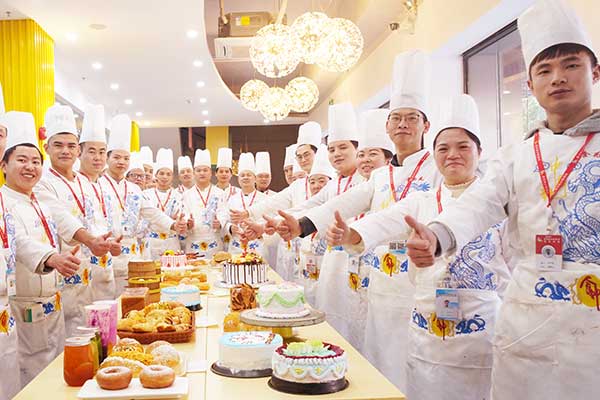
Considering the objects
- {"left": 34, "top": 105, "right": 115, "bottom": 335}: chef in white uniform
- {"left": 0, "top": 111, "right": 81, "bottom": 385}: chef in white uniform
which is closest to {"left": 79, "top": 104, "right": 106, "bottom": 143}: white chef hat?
{"left": 34, "top": 105, "right": 115, "bottom": 335}: chef in white uniform

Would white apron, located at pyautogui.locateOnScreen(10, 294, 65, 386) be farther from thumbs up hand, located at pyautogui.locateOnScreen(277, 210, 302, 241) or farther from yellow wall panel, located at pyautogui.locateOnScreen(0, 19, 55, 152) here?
yellow wall panel, located at pyautogui.locateOnScreen(0, 19, 55, 152)

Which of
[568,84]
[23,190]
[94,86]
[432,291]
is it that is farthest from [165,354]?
[94,86]

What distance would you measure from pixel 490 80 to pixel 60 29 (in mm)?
5554

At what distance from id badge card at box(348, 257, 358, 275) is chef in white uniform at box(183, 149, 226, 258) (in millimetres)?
3569

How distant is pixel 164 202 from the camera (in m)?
8.82

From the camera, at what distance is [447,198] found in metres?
2.70

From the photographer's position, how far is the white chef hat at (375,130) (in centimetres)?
422

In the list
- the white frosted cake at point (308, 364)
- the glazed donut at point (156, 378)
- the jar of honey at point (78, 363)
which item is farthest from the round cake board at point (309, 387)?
the jar of honey at point (78, 363)

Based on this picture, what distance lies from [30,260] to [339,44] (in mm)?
3266

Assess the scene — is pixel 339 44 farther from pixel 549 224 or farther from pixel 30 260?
pixel 549 224

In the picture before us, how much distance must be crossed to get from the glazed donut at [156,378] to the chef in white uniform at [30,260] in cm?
160

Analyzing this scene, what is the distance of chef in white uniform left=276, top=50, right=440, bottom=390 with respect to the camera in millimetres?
3061

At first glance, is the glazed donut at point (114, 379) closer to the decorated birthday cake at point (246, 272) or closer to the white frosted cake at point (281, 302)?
the white frosted cake at point (281, 302)

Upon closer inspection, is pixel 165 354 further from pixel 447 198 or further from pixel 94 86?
pixel 94 86
